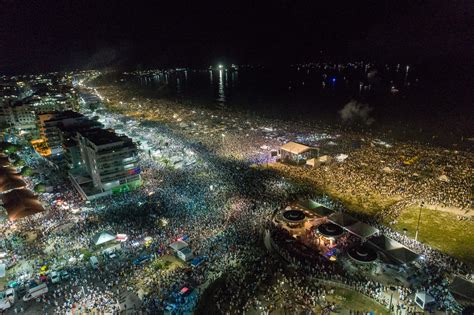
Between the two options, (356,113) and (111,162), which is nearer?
(111,162)

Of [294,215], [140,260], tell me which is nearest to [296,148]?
[294,215]

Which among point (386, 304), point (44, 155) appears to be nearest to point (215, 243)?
point (386, 304)

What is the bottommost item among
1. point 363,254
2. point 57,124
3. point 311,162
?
point 311,162

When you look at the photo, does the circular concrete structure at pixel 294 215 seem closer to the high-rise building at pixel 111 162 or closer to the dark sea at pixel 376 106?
the high-rise building at pixel 111 162

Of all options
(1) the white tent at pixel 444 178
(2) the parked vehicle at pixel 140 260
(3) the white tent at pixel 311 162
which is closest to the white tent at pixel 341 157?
(3) the white tent at pixel 311 162

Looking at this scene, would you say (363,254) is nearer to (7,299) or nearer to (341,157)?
(7,299)

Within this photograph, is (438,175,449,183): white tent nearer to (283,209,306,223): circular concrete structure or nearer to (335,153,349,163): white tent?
(335,153,349,163): white tent

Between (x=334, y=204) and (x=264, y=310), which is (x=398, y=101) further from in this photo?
(x=264, y=310)
